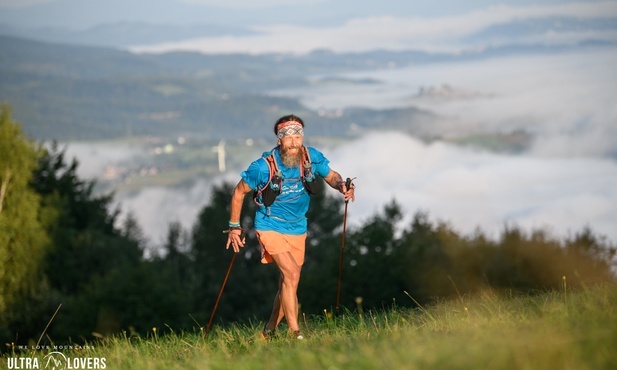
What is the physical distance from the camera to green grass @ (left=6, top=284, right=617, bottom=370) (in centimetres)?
650

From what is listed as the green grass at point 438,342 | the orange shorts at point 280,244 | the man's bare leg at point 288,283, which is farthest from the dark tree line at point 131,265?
the green grass at point 438,342

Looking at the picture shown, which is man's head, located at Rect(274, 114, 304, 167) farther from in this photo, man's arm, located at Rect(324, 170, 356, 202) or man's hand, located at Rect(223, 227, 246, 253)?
man's hand, located at Rect(223, 227, 246, 253)

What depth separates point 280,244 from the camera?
11.6 metres

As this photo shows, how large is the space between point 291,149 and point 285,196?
0.57 m

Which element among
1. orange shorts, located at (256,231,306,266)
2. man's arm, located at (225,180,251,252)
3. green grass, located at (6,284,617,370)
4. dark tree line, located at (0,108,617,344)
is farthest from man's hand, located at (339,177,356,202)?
dark tree line, located at (0,108,617,344)

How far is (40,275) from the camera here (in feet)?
188

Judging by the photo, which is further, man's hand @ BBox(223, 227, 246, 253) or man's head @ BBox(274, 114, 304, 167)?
man's hand @ BBox(223, 227, 246, 253)

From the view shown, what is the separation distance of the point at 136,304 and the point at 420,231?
93.3 feet

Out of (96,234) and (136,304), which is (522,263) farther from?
(96,234)

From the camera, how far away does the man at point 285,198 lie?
11359mm

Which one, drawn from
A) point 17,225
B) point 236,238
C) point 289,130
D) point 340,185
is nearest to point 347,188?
point 340,185

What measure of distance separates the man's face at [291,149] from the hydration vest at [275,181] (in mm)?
94

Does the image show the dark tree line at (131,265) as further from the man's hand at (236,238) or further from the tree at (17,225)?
the man's hand at (236,238)

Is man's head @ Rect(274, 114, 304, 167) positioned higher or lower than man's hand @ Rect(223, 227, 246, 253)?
higher
